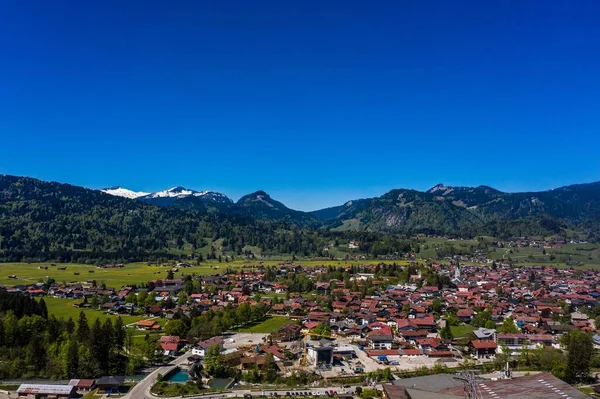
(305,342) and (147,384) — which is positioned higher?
(305,342)

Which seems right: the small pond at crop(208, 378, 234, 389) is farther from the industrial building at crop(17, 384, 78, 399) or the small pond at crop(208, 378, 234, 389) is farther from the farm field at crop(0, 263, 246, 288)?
the farm field at crop(0, 263, 246, 288)

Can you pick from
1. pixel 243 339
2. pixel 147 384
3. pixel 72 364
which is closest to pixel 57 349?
pixel 72 364

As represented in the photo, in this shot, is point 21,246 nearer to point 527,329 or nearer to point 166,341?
point 166,341

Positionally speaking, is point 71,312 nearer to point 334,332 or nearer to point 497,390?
point 334,332

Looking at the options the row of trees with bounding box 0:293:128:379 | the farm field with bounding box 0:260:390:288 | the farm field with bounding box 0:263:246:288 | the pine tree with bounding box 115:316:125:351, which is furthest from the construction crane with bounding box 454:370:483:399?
the farm field with bounding box 0:263:246:288

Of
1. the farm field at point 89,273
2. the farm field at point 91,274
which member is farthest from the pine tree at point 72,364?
the farm field at point 91,274

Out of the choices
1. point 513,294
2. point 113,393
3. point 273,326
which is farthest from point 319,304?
point 113,393
